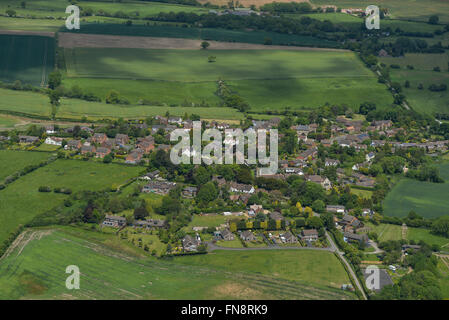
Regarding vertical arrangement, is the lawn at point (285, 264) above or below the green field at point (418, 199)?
below

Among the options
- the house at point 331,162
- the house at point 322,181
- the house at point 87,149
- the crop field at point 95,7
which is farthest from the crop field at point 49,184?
the crop field at point 95,7

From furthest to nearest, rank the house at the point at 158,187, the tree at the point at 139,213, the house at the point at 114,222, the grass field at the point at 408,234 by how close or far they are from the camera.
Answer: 1. the house at the point at 158,187
2. the tree at the point at 139,213
3. the house at the point at 114,222
4. the grass field at the point at 408,234

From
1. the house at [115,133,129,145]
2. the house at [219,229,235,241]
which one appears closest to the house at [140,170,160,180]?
the house at [115,133,129,145]

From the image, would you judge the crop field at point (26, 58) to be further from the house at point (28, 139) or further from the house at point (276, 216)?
the house at point (276, 216)

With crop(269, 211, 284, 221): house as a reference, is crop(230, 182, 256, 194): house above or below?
above

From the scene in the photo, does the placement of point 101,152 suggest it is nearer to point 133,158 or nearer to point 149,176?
point 133,158

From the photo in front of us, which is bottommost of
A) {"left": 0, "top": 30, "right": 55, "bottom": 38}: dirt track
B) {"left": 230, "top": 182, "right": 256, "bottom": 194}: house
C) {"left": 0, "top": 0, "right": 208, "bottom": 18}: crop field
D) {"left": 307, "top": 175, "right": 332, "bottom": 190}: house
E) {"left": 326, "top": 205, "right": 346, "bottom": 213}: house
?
{"left": 326, "top": 205, "right": 346, "bottom": 213}: house

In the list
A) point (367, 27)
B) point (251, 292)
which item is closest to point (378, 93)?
point (367, 27)
